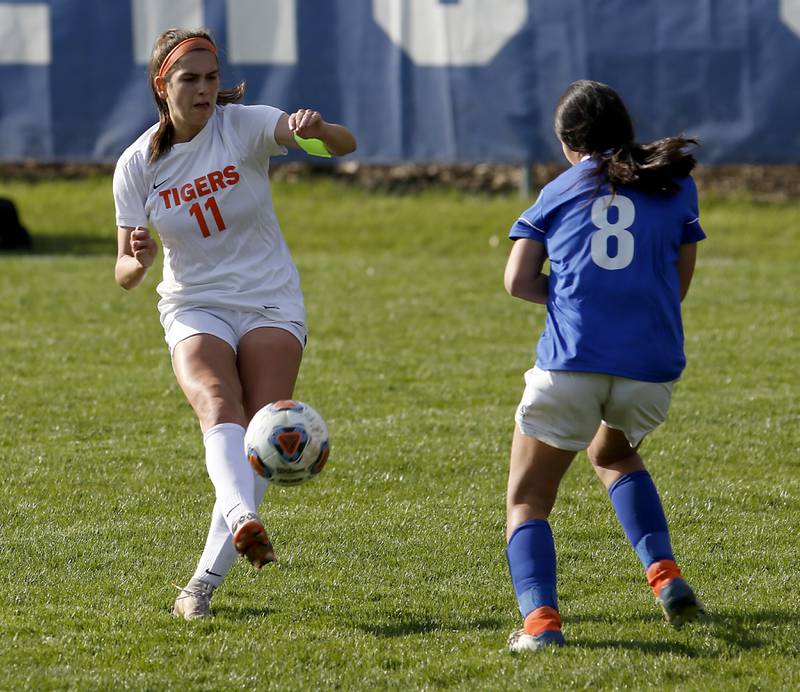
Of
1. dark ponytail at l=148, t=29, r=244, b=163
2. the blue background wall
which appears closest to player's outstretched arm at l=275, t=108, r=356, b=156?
dark ponytail at l=148, t=29, r=244, b=163

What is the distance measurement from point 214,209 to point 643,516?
A: 1.81 meters

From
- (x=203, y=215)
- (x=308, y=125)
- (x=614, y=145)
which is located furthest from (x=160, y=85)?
(x=614, y=145)

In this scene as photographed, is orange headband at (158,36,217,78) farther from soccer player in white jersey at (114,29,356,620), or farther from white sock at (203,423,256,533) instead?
white sock at (203,423,256,533)

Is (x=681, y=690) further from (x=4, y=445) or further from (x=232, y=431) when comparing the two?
(x=4, y=445)

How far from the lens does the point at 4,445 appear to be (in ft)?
22.7

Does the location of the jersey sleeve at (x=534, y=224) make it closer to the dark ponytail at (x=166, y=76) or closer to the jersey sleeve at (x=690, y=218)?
the jersey sleeve at (x=690, y=218)

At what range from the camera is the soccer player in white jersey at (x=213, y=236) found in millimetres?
4625

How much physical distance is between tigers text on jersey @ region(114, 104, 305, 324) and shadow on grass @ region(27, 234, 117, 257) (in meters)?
8.18

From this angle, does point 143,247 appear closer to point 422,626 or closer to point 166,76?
point 166,76

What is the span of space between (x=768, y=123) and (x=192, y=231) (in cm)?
972

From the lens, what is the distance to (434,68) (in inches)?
536

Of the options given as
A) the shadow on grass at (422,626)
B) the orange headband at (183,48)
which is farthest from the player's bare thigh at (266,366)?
the orange headband at (183,48)

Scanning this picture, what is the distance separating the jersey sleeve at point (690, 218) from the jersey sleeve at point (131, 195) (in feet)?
6.22

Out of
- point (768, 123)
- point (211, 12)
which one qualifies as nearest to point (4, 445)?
point (211, 12)
